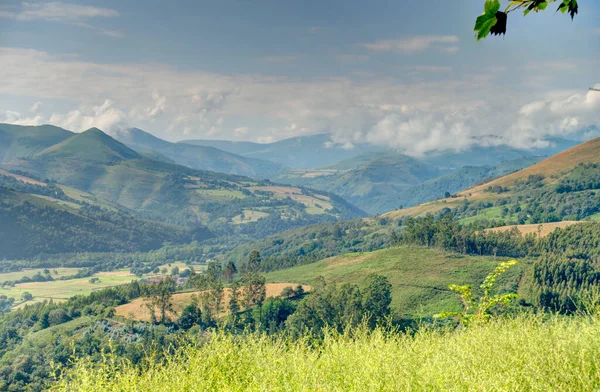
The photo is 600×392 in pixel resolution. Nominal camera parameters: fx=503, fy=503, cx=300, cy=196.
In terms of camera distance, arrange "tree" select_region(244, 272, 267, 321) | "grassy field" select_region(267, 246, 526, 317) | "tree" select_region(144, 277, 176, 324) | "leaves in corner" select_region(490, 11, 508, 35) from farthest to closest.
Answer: "tree" select_region(244, 272, 267, 321) < "tree" select_region(144, 277, 176, 324) < "grassy field" select_region(267, 246, 526, 317) < "leaves in corner" select_region(490, 11, 508, 35)

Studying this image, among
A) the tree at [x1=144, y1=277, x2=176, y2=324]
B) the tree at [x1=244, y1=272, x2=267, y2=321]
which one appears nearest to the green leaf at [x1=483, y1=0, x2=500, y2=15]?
the tree at [x1=244, y1=272, x2=267, y2=321]

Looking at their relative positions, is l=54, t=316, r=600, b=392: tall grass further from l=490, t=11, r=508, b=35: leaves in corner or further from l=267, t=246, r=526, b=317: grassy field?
l=267, t=246, r=526, b=317: grassy field

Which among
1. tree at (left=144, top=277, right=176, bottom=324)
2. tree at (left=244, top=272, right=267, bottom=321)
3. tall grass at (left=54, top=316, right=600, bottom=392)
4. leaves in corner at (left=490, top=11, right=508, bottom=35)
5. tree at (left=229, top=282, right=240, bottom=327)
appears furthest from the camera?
tree at (left=244, top=272, right=267, bottom=321)

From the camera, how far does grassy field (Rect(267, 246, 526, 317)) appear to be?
12875 cm

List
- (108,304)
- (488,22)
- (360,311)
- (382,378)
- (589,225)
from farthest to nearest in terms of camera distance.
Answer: (589,225), (108,304), (360,311), (382,378), (488,22)

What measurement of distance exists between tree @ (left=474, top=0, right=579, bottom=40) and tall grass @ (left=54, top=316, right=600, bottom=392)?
9.48 meters

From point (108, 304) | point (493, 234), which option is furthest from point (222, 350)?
point (493, 234)

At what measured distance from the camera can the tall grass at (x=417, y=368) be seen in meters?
15.6

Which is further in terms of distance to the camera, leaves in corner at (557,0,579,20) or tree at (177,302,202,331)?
tree at (177,302,202,331)

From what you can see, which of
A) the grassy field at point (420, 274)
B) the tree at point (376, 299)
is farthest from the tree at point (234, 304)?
the tree at point (376, 299)

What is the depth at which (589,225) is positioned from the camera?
183m

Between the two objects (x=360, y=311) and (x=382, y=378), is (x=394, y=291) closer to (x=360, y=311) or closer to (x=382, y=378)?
(x=360, y=311)

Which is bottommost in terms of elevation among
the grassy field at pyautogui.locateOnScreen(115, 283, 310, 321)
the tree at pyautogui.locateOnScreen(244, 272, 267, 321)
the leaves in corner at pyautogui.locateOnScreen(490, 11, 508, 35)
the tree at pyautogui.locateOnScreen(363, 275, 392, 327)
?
the grassy field at pyautogui.locateOnScreen(115, 283, 310, 321)

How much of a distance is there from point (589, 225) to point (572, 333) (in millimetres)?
187160
